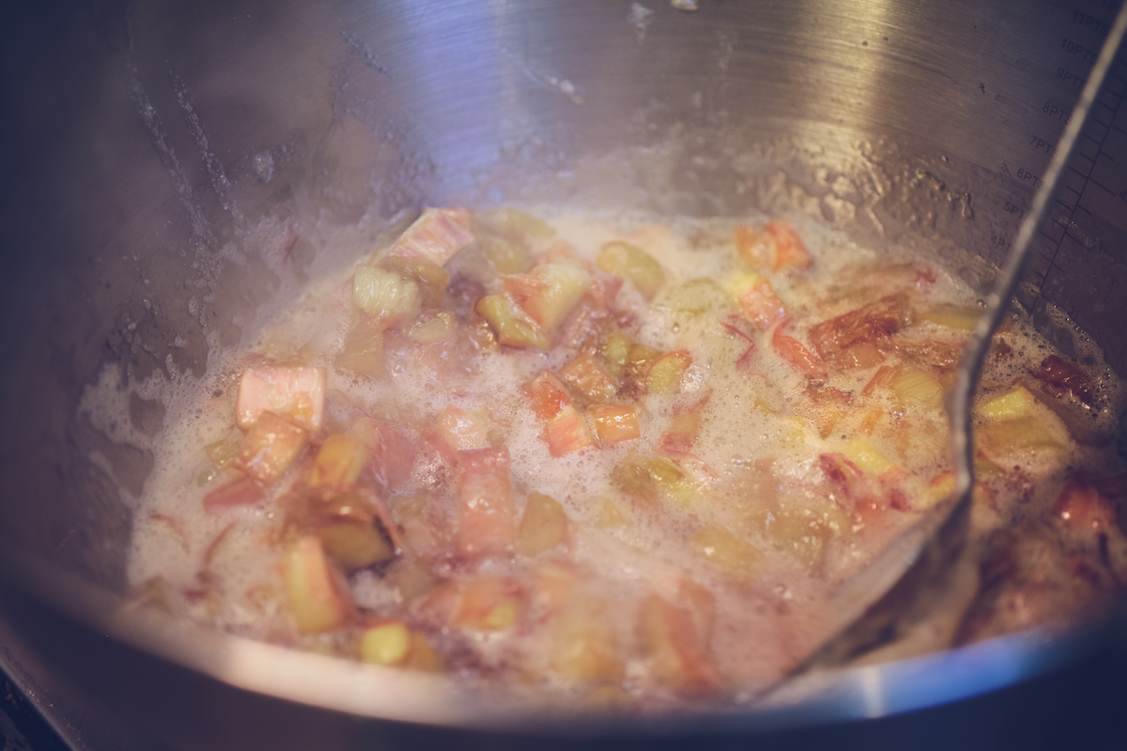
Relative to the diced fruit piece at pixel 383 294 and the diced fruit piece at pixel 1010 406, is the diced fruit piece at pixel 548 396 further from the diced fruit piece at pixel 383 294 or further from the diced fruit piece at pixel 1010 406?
the diced fruit piece at pixel 1010 406

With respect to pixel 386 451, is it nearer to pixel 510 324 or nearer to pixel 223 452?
pixel 223 452

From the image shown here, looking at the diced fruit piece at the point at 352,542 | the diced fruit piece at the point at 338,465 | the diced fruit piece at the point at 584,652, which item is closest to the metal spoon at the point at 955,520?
the diced fruit piece at the point at 584,652

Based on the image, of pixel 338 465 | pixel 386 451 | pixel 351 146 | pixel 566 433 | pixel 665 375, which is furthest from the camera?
pixel 351 146

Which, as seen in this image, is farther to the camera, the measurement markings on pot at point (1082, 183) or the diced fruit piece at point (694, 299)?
the diced fruit piece at point (694, 299)

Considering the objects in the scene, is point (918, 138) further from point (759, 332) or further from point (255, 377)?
point (255, 377)

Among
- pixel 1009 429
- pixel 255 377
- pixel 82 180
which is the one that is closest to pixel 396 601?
pixel 255 377

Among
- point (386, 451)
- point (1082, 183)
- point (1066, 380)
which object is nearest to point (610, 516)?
point (386, 451)
